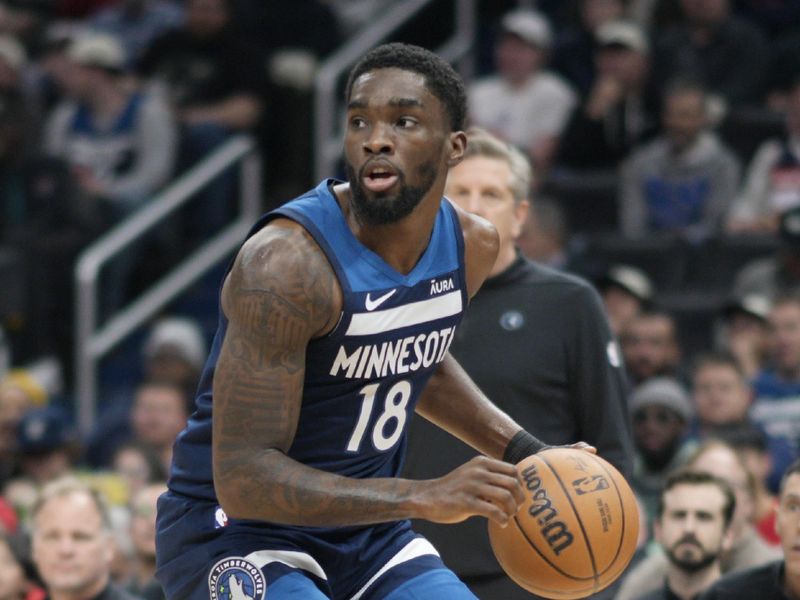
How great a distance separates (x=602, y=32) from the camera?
1091 centimetres

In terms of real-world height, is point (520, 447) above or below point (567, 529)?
above

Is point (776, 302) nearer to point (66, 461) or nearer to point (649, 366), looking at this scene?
point (649, 366)

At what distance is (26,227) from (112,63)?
3.98ft

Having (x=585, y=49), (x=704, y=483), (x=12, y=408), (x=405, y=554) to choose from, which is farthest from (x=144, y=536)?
(x=585, y=49)

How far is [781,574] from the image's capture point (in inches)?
230

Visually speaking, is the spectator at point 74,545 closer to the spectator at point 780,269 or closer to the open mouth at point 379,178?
the open mouth at point 379,178

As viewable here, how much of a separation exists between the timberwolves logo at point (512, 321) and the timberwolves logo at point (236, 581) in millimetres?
1548

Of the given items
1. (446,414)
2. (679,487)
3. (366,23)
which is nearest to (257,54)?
(366,23)

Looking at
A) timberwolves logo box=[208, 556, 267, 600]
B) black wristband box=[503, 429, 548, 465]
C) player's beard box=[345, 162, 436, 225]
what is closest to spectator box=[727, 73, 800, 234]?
black wristband box=[503, 429, 548, 465]

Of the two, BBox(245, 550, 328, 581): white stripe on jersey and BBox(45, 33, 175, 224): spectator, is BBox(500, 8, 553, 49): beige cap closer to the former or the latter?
BBox(45, 33, 175, 224): spectator

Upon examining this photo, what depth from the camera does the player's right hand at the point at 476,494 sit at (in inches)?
143

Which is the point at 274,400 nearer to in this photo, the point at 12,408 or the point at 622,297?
the point at 622,297

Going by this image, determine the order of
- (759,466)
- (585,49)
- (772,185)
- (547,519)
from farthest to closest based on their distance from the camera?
(585,49) < (772,185) < (759,466) < (547,519)

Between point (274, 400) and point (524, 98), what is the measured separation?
7134mm
